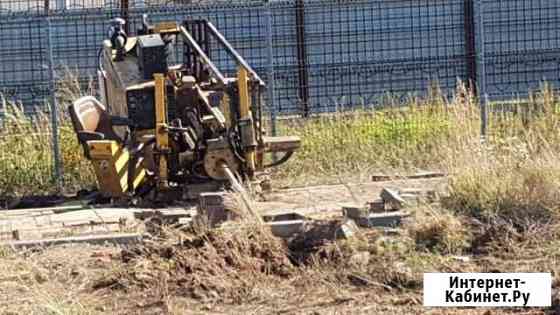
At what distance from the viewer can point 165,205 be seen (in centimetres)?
1148

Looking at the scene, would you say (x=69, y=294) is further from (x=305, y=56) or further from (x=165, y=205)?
(x=305, y=56)

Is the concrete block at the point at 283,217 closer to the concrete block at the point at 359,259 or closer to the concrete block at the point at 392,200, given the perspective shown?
the concrete block at the point at 392,200

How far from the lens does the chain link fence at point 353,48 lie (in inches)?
600

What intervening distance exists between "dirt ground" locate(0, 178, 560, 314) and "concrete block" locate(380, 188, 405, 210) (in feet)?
5.34

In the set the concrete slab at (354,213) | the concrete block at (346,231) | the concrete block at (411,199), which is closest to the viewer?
the concrete block at (346,231)

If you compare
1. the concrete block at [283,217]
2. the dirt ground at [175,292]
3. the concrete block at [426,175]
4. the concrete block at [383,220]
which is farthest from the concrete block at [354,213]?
the concrete block at [426,175]

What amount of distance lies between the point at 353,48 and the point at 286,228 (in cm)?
842

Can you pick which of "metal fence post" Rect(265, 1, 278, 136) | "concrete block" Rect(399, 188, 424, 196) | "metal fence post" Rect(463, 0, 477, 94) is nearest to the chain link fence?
"metal fence post" Rect(463, 0, 477, 94)

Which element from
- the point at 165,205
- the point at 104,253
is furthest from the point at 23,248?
the point at 165,205

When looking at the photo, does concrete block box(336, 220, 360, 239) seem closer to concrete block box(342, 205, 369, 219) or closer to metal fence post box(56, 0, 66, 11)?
concrete block box(342, 205, 369, 219)

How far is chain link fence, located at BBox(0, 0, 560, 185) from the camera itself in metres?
15.2

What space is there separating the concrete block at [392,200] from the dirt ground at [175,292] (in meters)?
1.63

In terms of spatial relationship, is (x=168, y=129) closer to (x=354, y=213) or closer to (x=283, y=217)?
(x=283, y=217)

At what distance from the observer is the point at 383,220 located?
28.5 ft
